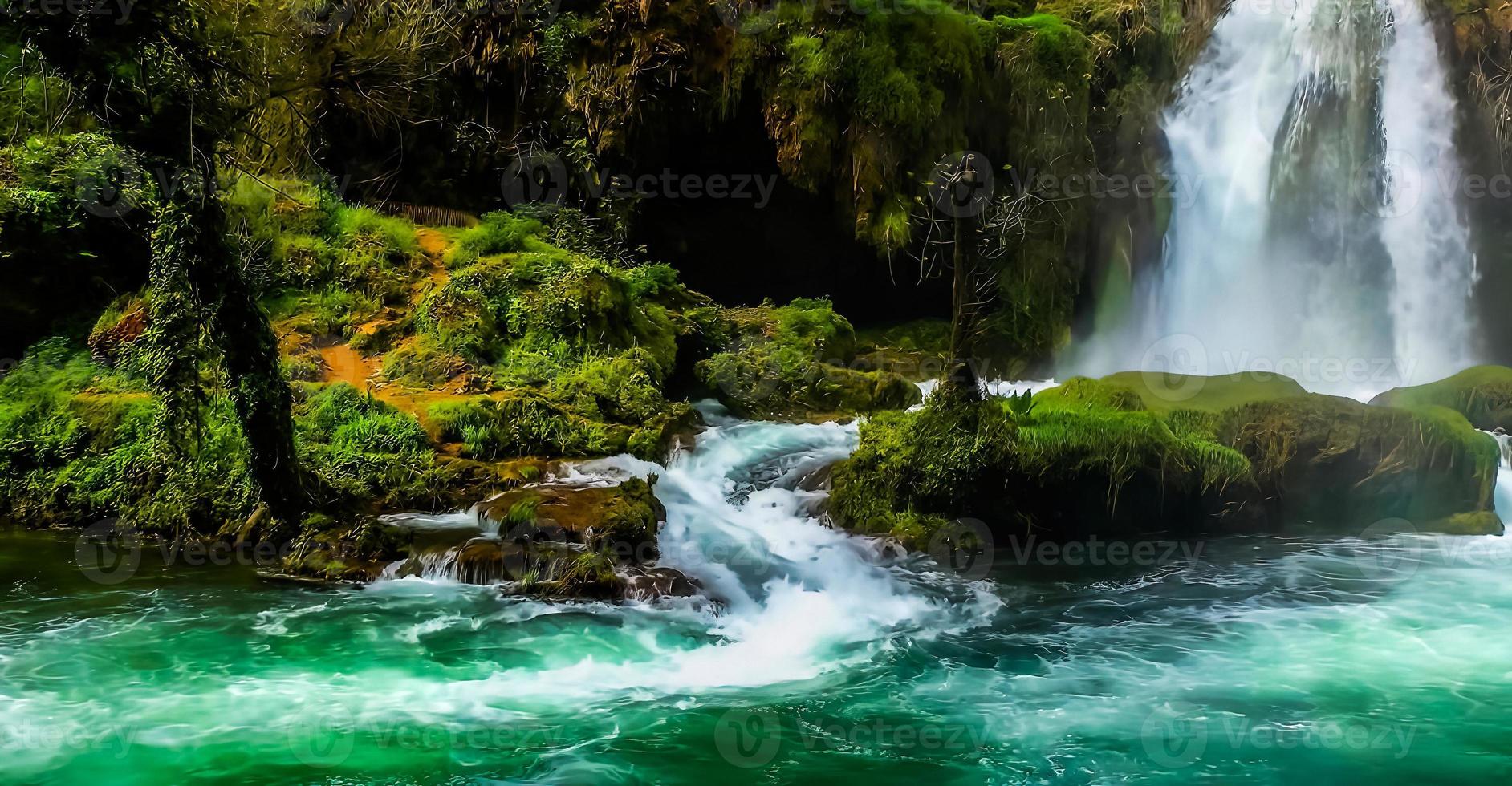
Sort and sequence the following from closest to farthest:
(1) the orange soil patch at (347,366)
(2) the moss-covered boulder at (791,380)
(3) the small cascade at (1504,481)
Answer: (3) the small cascade at (1504,481) → (1) the orange soil patch at (347,366) → (2) the moss-covered boulder at (791,380)

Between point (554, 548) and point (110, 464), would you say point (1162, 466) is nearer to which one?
point (554, 548)

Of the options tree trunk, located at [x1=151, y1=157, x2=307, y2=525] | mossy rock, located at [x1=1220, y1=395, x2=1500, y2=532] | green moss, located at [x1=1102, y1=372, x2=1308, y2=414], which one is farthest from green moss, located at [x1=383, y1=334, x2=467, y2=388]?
mossy rock, located at [x1=1220, y1=395, x2=1500, y2=532]

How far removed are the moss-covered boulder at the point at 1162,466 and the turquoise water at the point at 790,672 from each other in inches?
17.6

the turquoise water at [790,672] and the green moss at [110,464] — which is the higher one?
the green moss at [110,464]

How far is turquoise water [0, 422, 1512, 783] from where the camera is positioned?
16.6 ft

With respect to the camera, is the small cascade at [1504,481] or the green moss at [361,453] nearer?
the green moss at [361,453]

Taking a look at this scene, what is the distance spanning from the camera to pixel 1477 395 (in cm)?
1074

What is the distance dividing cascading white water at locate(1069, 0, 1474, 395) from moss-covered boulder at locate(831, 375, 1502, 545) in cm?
478

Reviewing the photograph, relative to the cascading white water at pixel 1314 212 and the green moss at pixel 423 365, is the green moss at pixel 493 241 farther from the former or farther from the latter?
the cascading white water at pixel 1314 212

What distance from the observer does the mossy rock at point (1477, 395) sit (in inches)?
418

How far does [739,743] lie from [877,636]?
1820mm

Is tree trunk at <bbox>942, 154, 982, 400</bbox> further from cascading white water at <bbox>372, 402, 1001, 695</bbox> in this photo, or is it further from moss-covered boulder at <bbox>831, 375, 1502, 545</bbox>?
cascading white water at <bbox>372, 402, 1001, 695</bbox>

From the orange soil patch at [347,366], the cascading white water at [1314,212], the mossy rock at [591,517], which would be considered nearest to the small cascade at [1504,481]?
the cascading white water at [1314,212]

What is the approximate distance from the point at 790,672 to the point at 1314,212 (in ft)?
37.4
